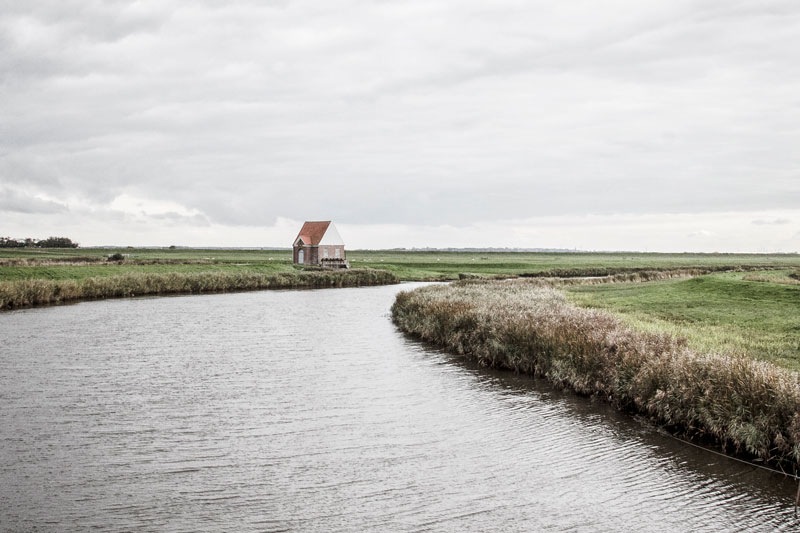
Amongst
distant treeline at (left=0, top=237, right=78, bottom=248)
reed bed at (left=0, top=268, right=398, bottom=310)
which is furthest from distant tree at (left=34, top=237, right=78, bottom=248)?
reed bed at (left=0, top=268, right=398, bottom=310)

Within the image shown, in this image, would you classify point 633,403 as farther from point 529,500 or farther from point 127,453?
point 127,453

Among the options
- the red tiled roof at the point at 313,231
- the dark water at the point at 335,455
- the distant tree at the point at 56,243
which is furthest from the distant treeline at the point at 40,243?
the dark water at the point at 335,455

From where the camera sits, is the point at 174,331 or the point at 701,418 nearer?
the point at 701,418

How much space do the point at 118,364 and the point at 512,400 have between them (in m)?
14.0

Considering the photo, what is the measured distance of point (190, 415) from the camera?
14.9 metres

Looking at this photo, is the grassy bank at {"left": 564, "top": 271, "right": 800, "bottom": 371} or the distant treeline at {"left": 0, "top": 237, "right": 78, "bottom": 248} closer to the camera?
the grassy bank at {"left": 564, "top": 271, "right": 800, "bottom": 371}

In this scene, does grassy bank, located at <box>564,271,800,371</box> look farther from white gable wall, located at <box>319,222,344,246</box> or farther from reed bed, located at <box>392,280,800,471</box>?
white gable wall, located at <box>319,222,344,246</box>

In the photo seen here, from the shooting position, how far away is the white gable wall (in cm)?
9201

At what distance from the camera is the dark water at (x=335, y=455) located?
9.33 meters

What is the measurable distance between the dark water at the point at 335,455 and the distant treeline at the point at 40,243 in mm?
142860

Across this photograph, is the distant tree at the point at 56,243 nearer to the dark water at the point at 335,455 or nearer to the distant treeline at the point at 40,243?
the distant treeline at the point at 40,243

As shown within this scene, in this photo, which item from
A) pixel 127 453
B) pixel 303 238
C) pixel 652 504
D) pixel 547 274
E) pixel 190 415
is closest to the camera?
pixel 652 504

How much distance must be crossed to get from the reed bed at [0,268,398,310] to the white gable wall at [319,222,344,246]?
14056 mm

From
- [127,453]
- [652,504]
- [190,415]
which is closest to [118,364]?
[190,415]
